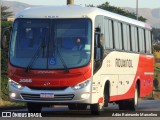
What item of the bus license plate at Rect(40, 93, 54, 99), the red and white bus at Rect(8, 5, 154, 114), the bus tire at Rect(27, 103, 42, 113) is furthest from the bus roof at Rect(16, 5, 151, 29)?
the bus tire at Rect(27, 103, 42, 113)

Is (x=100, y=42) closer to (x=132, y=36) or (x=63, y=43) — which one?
(x=63, y=43)

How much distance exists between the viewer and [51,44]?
20656mm

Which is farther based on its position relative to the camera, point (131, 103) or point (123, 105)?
point (123, 105)

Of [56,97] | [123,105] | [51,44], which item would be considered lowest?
[123,105]

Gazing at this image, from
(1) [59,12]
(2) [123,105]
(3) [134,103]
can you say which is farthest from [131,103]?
(1) [59,12]

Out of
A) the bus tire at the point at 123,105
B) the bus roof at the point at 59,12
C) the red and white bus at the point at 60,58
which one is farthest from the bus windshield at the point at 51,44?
the bus tire at the point at 123,105

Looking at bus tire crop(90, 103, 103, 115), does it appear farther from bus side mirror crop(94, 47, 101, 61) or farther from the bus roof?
the bus roof

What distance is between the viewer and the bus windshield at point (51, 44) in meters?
20.4

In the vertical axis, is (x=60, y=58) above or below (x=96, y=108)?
above

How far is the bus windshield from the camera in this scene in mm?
20406

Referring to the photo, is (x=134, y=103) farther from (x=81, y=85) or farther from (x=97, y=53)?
(x=81, y=85)

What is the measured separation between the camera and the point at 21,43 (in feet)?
68.4

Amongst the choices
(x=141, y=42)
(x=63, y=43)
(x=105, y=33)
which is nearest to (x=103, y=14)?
(x=105, y=33)

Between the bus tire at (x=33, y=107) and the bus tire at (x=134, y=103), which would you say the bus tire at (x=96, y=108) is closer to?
the bus tire at (x=33, y=107)
